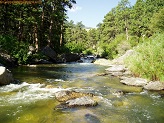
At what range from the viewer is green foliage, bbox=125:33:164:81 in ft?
53.5

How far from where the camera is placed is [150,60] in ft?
55.2

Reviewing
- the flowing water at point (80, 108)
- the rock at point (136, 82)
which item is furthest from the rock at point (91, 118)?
the rock at point (136, 82)

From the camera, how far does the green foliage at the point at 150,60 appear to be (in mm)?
16297

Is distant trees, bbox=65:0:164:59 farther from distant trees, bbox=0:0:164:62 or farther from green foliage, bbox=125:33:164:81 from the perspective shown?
green foliage, bbox=125:33:164:81

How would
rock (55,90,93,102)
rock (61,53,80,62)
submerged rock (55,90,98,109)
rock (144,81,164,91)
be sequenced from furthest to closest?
1. rock (61,53,80,62)
2. rock (144,81,164,91)
3. rock (55,90,93,102)
4. submerged rock (55,90,98,109)

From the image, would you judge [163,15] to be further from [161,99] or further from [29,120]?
[29,120]

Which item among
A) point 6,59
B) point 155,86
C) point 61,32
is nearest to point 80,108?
point 155,86

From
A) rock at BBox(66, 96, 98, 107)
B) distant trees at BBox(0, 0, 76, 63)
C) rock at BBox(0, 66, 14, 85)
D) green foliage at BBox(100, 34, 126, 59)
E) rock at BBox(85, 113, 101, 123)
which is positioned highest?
distant trees at BBox(0, 0, 76, 63)

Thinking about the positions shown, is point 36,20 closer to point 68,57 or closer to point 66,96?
point 68,57

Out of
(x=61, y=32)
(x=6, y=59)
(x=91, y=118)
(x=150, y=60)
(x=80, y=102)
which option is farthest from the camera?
(x=61, y=32)

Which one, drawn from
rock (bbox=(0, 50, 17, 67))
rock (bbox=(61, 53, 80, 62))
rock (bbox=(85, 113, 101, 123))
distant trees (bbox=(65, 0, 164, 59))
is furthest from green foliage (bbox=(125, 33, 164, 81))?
distant trees (bbox=(65, 0, 164, 59))

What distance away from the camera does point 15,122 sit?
8.48 meters

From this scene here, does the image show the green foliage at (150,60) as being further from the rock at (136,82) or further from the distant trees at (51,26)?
the distant trees at (51,26)

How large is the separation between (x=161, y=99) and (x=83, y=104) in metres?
4.59
